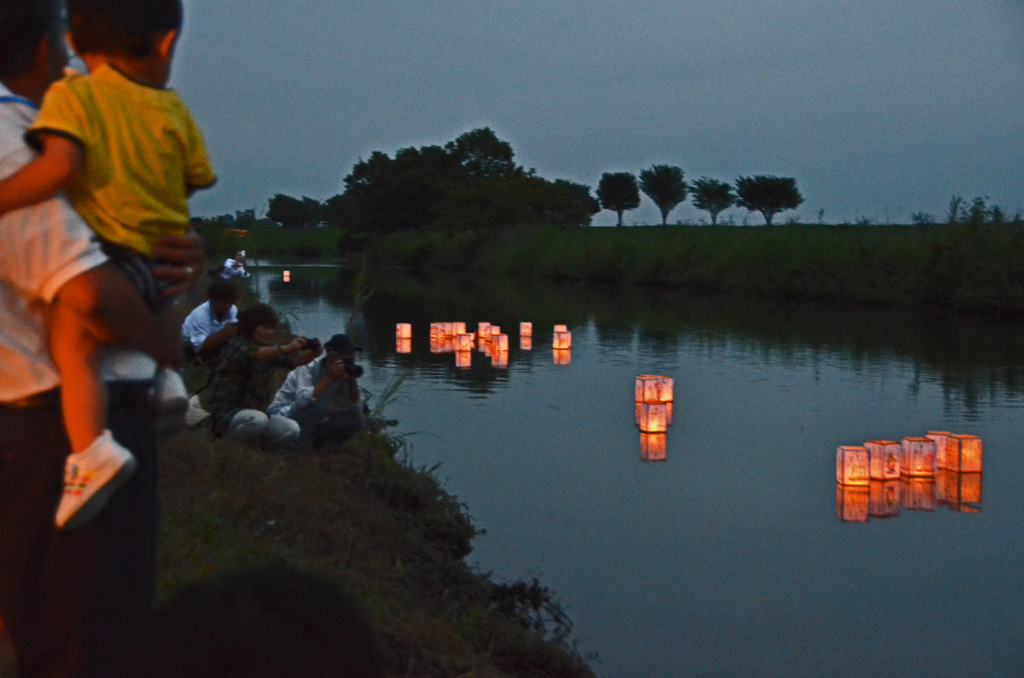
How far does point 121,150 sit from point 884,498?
644cm

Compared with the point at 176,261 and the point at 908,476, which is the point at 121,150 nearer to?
the point at 176,261

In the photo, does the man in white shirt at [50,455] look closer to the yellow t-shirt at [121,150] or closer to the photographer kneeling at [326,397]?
the yellow t-shirt at [121,150]

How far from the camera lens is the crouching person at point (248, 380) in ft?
18.5

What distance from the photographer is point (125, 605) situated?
1491 millimetres

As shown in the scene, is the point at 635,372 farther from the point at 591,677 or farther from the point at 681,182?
the point at 681,182

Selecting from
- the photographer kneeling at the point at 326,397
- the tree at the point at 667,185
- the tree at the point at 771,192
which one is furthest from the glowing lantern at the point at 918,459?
the tree at the point at 667,185

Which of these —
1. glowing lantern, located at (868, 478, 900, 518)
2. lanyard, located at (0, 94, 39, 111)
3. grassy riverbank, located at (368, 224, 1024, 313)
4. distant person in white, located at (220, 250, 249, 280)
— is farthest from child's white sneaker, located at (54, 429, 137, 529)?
grassy riverbank, located at (368, 224, 1024, 313)

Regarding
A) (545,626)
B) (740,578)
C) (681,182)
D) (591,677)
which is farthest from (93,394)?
(681,182)

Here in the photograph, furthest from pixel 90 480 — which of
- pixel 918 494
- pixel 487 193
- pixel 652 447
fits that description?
pixel 487 193

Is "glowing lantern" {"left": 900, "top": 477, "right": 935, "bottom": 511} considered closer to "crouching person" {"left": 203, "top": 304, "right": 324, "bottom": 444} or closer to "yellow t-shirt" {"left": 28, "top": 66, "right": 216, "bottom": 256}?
"crouching person" {"left": 203, "top": 304, "right": 324, "bottom": 444}

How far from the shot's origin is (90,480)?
1374 millimetres

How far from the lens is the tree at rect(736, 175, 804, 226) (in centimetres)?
5047

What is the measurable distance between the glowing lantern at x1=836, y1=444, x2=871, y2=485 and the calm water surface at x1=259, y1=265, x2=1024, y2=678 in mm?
179

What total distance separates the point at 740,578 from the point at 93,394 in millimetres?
4506
